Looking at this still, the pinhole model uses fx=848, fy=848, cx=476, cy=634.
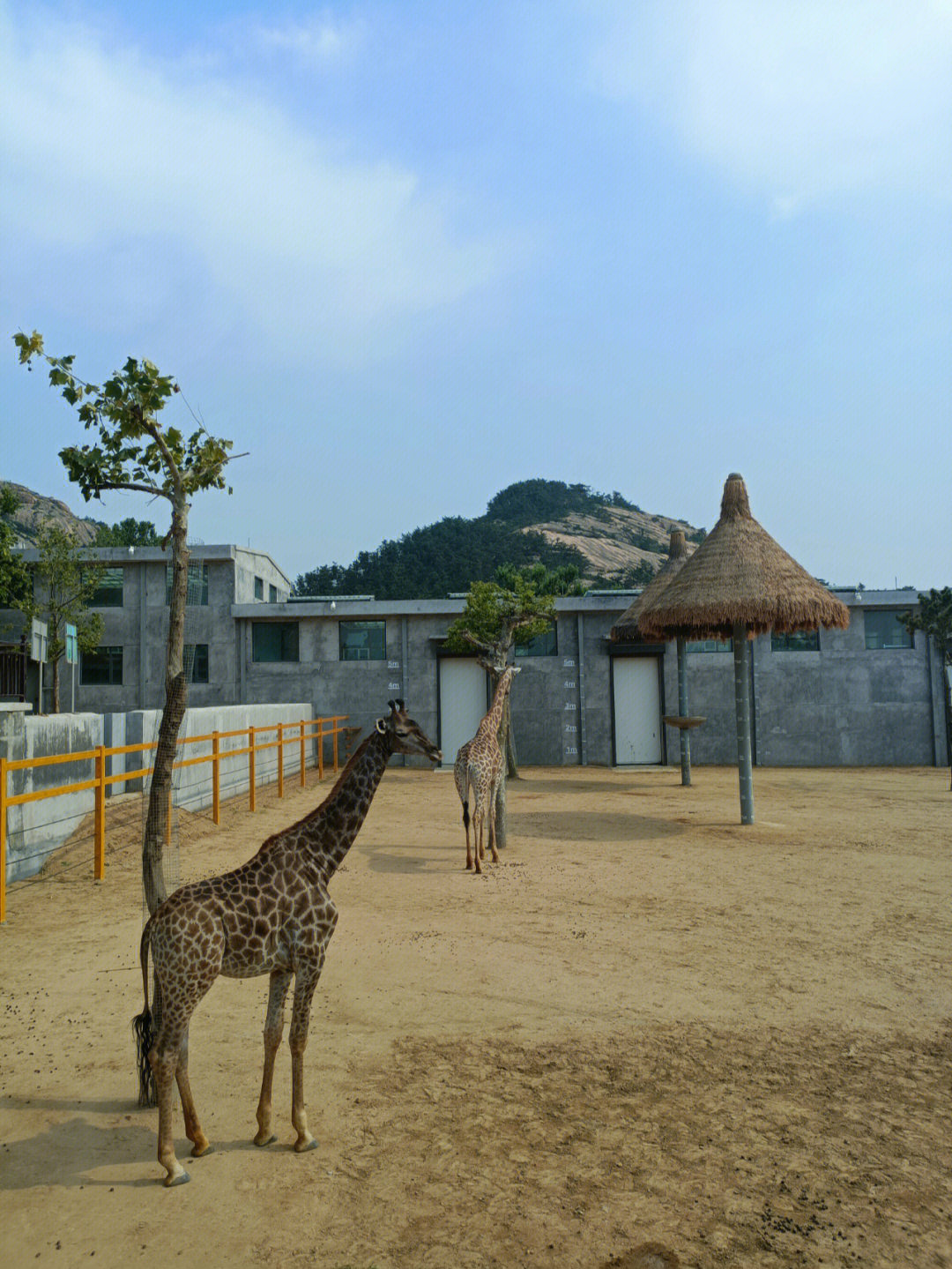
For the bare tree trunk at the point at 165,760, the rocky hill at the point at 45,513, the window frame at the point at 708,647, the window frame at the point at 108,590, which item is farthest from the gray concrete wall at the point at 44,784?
the rocky hill at the point at 45,513

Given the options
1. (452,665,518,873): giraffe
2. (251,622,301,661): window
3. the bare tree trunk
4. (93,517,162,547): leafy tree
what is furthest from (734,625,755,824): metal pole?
(93,517,162,547): leafy tree

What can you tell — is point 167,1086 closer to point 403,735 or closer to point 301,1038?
point 301,1038

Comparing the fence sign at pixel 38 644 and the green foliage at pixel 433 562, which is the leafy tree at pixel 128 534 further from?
the fence sign at pixel 38 644

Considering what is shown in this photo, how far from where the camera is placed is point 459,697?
2102cm

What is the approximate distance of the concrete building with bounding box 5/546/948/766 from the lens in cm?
2034

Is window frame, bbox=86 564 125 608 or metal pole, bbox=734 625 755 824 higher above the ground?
window frame, bbox=86 564 125 608

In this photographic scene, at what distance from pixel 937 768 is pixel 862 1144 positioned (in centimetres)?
1807

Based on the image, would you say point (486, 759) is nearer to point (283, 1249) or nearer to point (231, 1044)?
point (231, 1044)

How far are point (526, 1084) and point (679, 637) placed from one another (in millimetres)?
12856

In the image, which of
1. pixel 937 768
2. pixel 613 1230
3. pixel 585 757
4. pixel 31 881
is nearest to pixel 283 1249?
pixel 613 1230

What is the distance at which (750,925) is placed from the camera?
665 cm

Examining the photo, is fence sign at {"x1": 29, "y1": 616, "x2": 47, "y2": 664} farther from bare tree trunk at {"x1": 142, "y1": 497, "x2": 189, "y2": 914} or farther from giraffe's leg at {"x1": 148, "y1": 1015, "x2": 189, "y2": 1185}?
giraffe's leg at {"x1": 148, "y1": 1015, "x2": 189, "y2": 1185}

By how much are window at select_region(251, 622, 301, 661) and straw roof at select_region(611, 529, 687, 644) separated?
8.00m

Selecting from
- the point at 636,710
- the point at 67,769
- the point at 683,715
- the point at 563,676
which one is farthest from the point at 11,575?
the point at 683,715
